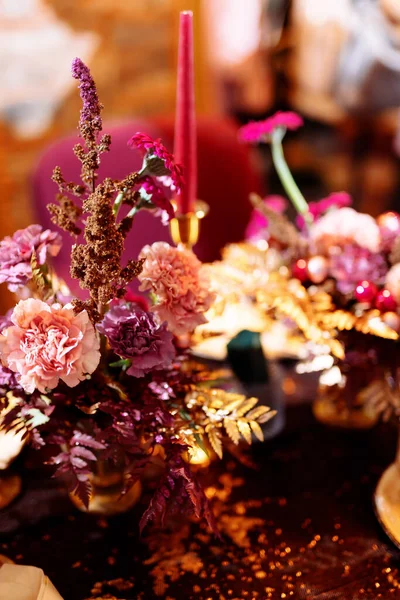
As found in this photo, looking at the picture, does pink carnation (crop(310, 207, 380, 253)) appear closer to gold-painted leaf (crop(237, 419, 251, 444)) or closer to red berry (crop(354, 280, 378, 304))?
red berry (crop(354, 280, 378, 304))

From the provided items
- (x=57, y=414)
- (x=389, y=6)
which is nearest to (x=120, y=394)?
(x=57, y=414)

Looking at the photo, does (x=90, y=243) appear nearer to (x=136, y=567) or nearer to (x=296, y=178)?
(x=136, y=567)

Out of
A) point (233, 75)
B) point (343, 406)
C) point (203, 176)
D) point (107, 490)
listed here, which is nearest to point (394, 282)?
point (343, 406)

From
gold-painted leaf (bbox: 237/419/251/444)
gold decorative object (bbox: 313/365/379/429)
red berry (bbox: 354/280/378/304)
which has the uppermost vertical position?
red berry (bbox: 354/280/378/304)

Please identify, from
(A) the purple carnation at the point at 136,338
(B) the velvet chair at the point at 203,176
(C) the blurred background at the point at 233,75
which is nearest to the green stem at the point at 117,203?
(A) the purple carnation at the point at 136,338

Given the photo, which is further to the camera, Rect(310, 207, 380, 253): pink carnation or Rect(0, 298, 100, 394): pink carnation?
Rect(310, 207, 380, 253): pink carnation

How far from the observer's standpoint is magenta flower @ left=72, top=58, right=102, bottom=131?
0.63 metres

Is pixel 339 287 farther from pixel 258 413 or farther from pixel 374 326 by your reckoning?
pixel 258 413

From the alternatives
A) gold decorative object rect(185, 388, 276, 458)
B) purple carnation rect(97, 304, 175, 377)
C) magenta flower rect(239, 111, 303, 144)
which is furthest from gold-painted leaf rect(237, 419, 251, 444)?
magenta flower rect(239, 111, 303, 144)

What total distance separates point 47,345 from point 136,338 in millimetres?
97

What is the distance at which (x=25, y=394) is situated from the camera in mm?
734

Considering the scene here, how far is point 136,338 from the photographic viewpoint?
2.24ft

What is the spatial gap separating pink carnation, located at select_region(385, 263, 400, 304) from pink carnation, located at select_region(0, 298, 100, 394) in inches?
17.5

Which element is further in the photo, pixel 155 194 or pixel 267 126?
pixel 267 126
